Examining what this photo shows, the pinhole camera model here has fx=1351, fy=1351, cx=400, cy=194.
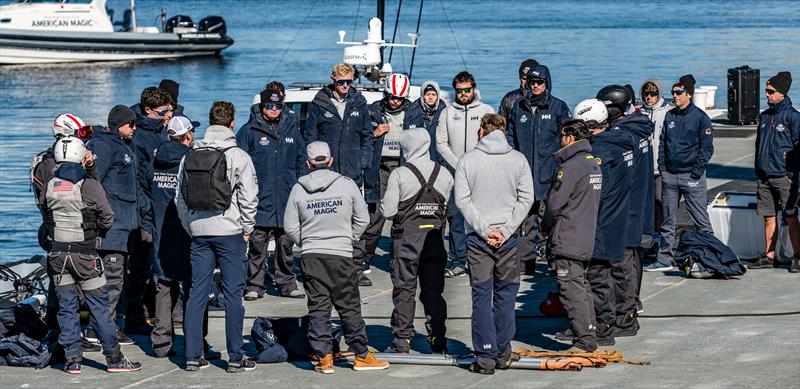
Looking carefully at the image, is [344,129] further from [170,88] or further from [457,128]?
[170,88]

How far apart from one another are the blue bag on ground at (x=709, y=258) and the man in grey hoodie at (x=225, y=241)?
4.89 metres

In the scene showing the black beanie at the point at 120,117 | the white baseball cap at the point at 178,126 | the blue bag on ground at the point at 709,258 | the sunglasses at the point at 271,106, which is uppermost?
the sunglasses at the point at 271,106

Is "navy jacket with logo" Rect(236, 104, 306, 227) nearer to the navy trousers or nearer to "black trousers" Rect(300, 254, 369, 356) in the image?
the navy trousers

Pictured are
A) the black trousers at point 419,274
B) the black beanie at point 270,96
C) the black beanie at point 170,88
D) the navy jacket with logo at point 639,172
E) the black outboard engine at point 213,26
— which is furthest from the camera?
the black outboard engine at point 213,26

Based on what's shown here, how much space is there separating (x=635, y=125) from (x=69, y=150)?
441 cm

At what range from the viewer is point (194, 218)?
9406 mm

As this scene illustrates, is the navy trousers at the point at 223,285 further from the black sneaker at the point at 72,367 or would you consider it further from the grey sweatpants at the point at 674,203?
the grey sweatpants at the point at 674,203

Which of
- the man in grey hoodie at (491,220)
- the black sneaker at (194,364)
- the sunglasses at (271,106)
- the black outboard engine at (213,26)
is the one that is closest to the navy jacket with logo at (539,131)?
the sunglasses at (271,106)

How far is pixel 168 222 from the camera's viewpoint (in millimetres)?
10016

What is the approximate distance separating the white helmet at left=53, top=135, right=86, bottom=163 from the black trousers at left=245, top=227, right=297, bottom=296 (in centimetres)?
280

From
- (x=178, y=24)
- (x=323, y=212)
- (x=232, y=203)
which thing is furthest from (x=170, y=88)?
(x=178, y=24)

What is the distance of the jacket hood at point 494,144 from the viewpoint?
9250 mm

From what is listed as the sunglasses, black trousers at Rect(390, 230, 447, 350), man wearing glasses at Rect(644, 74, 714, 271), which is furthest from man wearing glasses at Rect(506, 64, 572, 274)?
black trousers at Rect(390, 230, 447, 350)

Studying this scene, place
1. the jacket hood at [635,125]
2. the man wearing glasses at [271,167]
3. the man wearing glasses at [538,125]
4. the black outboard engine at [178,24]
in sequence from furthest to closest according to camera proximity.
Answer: the black outboard engine at [178,24]
the man wearing glasses at [538,125]
the man wearing glasses at [271,167]
the jacket hood at [635,125]
